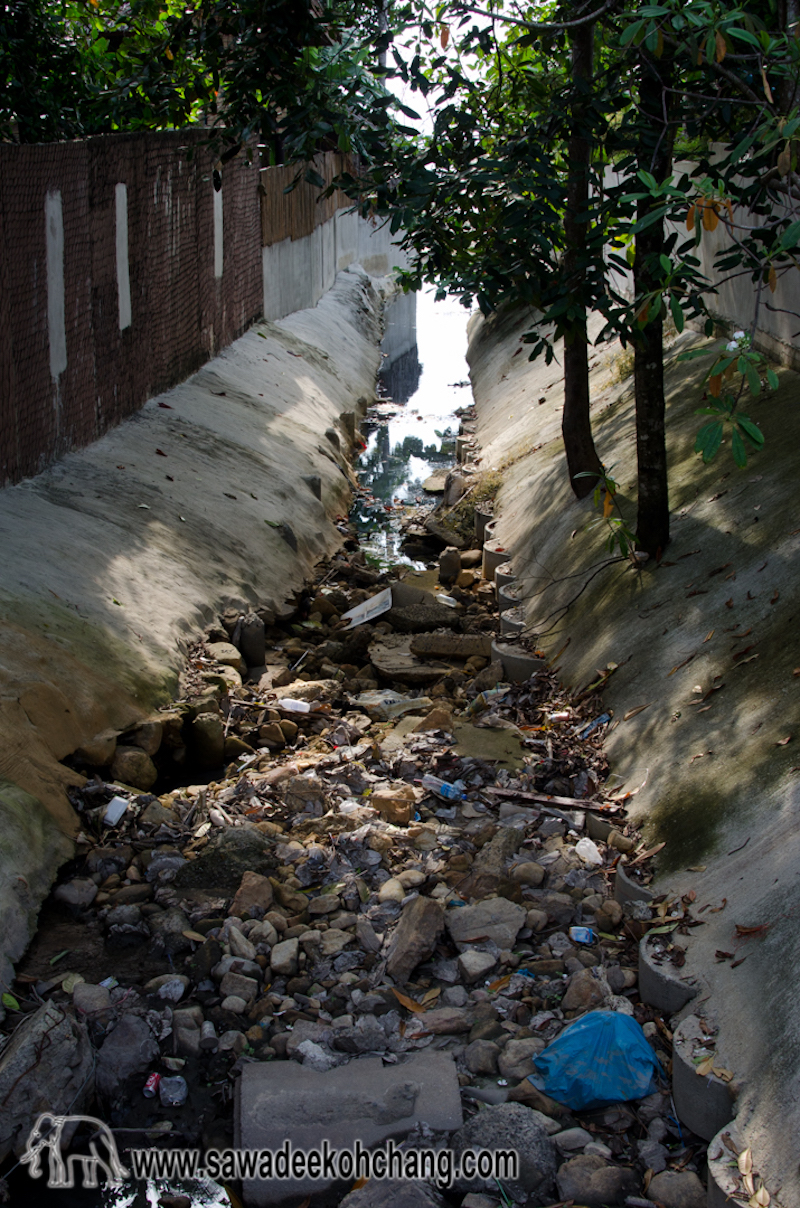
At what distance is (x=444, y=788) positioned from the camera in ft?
20.4

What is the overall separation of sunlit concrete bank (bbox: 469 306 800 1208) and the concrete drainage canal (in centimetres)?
22

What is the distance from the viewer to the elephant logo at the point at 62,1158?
3852mm

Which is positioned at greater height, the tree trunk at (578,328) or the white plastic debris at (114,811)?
the tree trunk at (578,328)

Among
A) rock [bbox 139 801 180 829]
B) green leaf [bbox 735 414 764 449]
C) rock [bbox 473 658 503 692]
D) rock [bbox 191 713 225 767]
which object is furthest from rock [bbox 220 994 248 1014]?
rock [bbox 473 658 503 692]

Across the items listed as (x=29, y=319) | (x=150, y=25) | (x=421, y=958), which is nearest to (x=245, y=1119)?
(x=421, y=958)

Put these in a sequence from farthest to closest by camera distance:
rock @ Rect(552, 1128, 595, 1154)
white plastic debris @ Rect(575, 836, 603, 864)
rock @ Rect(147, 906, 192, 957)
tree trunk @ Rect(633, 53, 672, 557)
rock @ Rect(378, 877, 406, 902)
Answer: tree trunk @ Rect(633, 53, 672, 557) < white plastic debris @ Rect(575, 836, 603, 864) < rock @ Rect(378, 877, 406, 902) < rock @ Rect(147, 906, 192, 957) < rock @ Rect(552, 1128, 595, 1154)

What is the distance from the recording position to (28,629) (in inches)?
257

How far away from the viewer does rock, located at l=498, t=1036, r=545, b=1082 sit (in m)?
4.06

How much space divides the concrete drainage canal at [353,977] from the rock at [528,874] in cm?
2

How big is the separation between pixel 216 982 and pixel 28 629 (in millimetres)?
2879

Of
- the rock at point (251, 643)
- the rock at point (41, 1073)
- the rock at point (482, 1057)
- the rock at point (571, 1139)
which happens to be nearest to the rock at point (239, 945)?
the rock at point (41, 1073)

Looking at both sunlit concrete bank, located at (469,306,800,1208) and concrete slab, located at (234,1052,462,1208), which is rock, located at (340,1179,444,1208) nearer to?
concrete slab, located at (234,1052,462,1208)

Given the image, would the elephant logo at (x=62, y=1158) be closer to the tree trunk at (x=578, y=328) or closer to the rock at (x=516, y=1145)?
the rock at (x=516, y=1145)

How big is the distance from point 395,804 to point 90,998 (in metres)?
2.06
